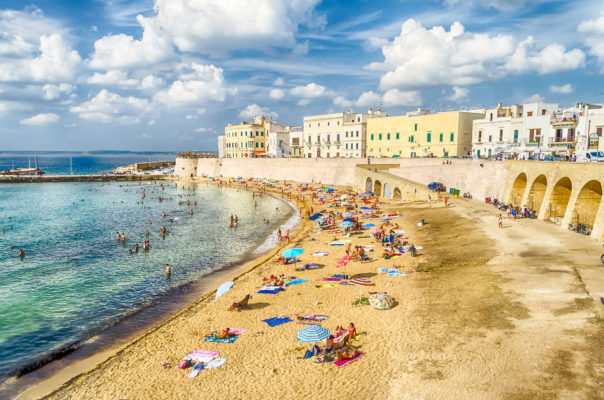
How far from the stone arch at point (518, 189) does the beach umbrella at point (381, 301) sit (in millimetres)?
22132

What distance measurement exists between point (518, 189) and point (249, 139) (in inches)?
2694

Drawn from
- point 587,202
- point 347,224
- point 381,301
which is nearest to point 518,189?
point 587,202

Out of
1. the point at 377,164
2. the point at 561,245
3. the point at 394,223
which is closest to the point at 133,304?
the point at 394,223

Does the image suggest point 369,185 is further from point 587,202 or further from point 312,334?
point 312,334

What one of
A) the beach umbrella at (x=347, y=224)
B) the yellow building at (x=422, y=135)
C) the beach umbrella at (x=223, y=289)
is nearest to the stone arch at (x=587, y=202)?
the beach umbrella at (x=347, y=224)

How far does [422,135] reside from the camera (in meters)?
55.4

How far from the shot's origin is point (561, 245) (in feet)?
66.5

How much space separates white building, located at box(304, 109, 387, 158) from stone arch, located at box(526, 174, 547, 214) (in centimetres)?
3814

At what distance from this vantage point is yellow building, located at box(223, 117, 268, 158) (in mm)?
90125

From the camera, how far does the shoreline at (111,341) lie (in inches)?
521

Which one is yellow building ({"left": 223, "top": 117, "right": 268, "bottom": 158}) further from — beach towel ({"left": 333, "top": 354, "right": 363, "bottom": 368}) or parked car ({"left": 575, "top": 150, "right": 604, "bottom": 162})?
beach towel ({"left": 333, "top": 354, "right": 363, "bottom": 368})

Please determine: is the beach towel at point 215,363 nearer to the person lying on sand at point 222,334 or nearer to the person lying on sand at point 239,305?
the person lying on sand at point 222,334

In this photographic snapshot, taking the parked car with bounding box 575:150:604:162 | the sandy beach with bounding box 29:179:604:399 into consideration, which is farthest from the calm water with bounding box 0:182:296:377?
the parked car with bounding box 575:150:604:162

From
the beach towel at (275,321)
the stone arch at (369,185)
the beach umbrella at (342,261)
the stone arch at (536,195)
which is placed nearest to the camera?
the beach towel at (275,321)
